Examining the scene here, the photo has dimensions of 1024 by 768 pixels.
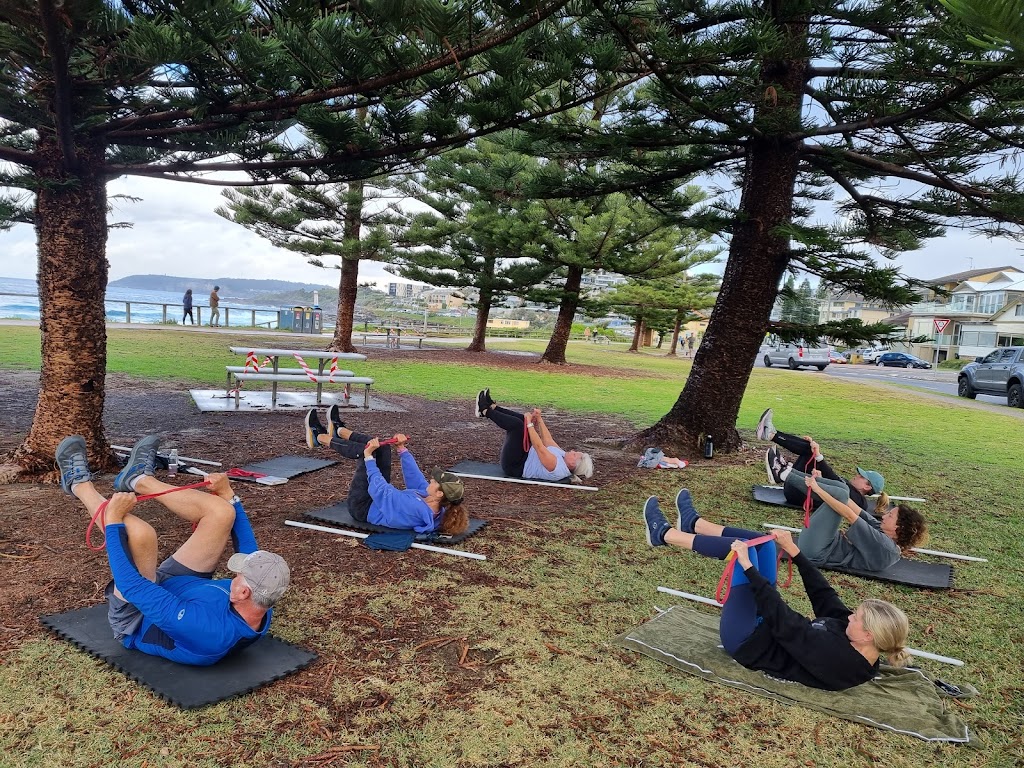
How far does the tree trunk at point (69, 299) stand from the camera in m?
5.20

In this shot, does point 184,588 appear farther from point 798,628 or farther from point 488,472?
point 488,472

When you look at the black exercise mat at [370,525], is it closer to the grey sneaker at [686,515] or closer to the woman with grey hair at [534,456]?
the woman with grey hair at [534,456]

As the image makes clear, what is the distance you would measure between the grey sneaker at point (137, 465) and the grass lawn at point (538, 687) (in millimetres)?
750

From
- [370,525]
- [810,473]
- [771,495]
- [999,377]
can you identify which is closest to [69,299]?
[370,525]

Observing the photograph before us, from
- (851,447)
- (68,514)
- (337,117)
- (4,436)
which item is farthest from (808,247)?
(4,436)

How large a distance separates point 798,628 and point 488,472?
4149mm

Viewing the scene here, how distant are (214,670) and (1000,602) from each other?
15.2ft

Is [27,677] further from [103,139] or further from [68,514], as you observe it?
[103,139]

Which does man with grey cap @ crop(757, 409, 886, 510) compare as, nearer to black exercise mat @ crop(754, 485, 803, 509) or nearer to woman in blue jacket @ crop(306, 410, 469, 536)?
black exercise mat @ crop(754, 485, 803, 509)

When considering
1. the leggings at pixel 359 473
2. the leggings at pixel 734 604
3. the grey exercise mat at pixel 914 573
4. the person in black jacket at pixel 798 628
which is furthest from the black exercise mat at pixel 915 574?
the leggings at pixel 359 473

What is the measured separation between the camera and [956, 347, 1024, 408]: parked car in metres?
17.2

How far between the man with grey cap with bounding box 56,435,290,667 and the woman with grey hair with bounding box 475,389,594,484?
359 centimetres

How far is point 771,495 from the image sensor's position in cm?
654

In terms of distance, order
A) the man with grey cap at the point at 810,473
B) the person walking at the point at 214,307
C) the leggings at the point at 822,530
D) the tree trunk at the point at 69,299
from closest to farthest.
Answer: the leggings at the point at 822,530 < the tree trunk at the point at 69,299 < the man with grey cap at the point at 810,473 < the person walking at the point at 214,307
